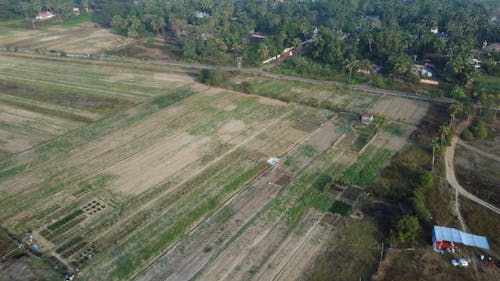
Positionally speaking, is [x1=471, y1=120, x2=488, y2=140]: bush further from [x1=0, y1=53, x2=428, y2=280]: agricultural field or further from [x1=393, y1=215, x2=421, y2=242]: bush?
[x1=393, y1=215, x2=421, y2=242]: bush

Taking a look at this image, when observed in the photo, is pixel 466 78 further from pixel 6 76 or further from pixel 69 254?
pixel 6 76

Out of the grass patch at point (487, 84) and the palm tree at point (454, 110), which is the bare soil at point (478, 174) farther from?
the grass patch at point (487, 84)

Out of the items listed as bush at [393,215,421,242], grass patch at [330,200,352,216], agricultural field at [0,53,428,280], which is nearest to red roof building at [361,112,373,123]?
agricultural field at [0,53,428,280]

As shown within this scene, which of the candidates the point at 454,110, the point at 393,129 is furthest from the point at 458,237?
the point at 454,110

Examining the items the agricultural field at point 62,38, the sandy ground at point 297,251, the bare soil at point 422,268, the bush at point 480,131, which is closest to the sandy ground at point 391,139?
the bush at point 480,131

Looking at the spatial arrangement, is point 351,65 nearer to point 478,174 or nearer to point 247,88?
point 247,88
